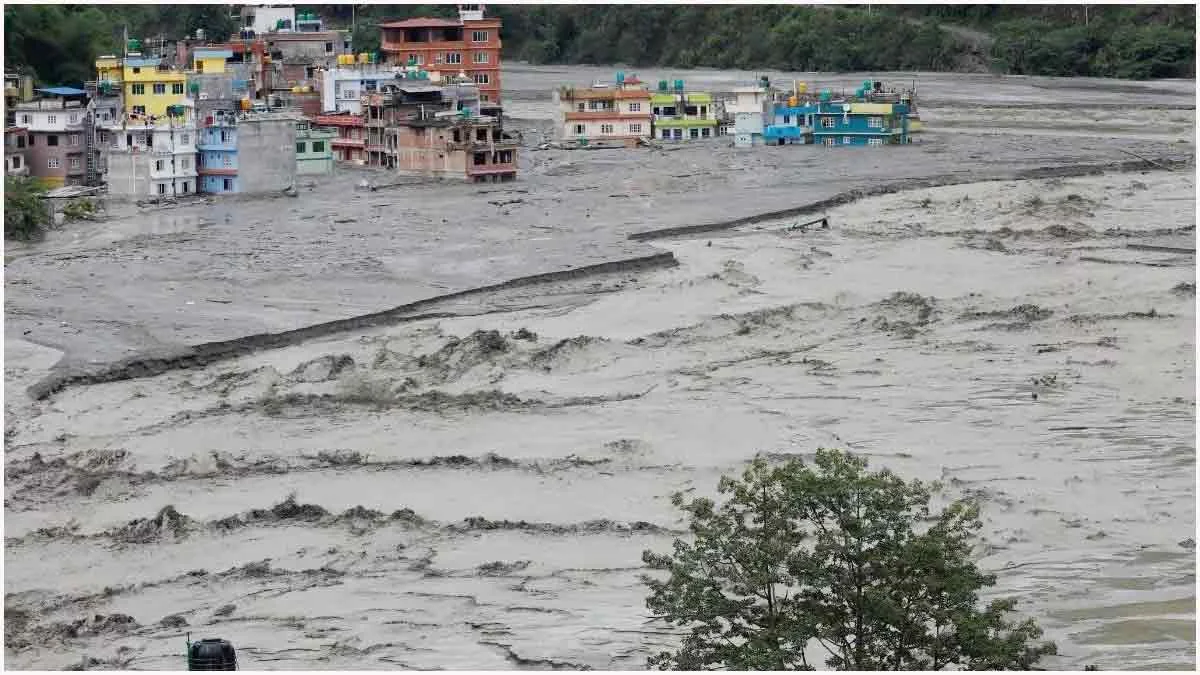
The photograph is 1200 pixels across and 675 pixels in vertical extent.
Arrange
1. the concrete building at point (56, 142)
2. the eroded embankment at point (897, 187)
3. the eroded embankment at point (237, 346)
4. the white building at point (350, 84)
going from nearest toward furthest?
1. the eroded embankment at point (237, 346)
2. the eroded embankment at point (897, 187)
3. the concrete building at point (56, 142)
4. the white building at point (350, 84)

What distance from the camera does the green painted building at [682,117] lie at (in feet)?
153

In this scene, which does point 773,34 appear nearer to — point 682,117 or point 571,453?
point 682,117

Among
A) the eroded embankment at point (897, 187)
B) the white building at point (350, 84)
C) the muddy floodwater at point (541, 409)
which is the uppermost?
the white building at point (350, 84)

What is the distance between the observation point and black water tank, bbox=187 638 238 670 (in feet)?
38.1

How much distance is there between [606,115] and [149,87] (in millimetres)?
10738

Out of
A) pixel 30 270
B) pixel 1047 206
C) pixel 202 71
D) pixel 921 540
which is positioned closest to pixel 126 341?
pixel 30 270

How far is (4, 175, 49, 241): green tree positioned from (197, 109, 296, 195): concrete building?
460 centimetres

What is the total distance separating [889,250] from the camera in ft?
95.5

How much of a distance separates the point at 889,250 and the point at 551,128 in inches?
867

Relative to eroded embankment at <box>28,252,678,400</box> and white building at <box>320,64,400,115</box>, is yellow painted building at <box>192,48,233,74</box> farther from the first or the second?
eroded embankment at <box>28,252,678,400</box>

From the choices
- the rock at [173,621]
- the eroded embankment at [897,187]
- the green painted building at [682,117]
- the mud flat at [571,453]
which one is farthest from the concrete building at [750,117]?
the rock at [173,621]

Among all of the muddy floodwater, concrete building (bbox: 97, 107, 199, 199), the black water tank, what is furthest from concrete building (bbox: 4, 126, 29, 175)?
the black water tank

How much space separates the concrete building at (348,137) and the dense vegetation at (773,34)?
7721 millimetres

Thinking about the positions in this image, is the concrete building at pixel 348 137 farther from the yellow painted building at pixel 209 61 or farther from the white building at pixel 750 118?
the white building at pixel 750 118
